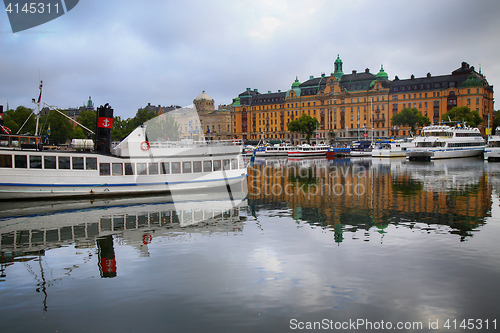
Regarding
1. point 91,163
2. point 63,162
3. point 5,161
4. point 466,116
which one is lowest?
point 91,163

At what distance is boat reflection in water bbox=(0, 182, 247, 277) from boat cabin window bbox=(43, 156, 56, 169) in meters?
2.85

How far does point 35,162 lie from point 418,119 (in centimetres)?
12413

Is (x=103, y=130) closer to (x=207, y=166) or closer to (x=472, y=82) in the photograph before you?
(x=207, y=166)

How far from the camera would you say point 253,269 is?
13820 millimetres

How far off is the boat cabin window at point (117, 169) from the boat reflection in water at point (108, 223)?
101 inches

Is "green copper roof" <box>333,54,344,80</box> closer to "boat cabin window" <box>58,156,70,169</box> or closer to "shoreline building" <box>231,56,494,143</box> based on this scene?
"shoreline building" <box>231,56,494,143</box>

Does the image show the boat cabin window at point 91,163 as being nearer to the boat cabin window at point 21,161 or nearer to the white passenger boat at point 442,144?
the boat cabin window at point 21,161

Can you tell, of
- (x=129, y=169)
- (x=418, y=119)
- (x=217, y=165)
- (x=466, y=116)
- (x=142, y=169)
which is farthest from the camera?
(x=418, y=119)

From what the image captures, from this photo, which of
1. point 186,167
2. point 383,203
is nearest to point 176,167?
→ point 186,167

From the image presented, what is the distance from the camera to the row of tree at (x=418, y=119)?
116400 mm

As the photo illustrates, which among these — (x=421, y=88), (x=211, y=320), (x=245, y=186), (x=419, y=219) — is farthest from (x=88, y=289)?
(x=421, y=88)

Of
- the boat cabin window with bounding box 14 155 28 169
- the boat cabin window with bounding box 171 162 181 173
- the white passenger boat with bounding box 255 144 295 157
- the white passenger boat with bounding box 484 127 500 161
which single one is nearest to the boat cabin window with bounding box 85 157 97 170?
the boat cabin window with bounding box 14 155 28 169

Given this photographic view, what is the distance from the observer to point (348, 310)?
34.6 feet

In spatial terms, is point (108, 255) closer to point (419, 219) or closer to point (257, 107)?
point (419, 219)
